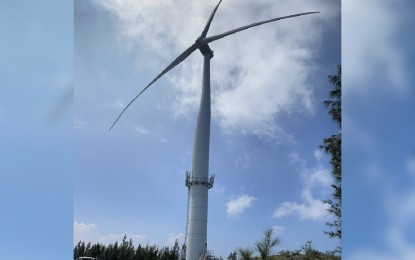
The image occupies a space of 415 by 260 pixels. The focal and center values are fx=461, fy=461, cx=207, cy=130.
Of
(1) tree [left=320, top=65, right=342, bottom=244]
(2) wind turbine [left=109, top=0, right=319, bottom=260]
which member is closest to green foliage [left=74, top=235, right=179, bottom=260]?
(2) wind turbine [left=109, top=0, right=319, bottom=260]

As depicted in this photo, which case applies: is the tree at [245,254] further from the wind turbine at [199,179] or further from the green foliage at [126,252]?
the green foliage at [126,252]

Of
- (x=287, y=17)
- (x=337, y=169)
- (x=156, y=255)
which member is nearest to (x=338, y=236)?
(x=337, y=169)

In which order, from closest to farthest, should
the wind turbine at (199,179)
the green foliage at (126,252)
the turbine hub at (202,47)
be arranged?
the wind turbine at (199,179), the turbine hub at (202,47), the green foliage at (126,252)

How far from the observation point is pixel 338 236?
22.8 ft

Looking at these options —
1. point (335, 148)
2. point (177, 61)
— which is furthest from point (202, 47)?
point (335, 148)

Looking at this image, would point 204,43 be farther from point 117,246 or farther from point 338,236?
point 117,246

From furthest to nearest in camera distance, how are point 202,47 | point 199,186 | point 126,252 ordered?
point 126,252, point 202,47, point 199,186

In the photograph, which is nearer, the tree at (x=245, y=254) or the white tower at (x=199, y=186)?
the tree at (x=245, y=254)

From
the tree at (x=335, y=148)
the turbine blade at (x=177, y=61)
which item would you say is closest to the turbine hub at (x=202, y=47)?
the turbine blade at (x=177, y=61)

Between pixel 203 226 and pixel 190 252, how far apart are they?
72 centimetres

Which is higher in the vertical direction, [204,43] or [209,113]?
[204,43]

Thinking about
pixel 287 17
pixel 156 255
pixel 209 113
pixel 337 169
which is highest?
pixel 287 17

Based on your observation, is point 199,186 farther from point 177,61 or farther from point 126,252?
point 126,252

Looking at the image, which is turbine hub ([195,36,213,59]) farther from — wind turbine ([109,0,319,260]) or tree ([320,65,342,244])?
tree ([320,65,342,244])
